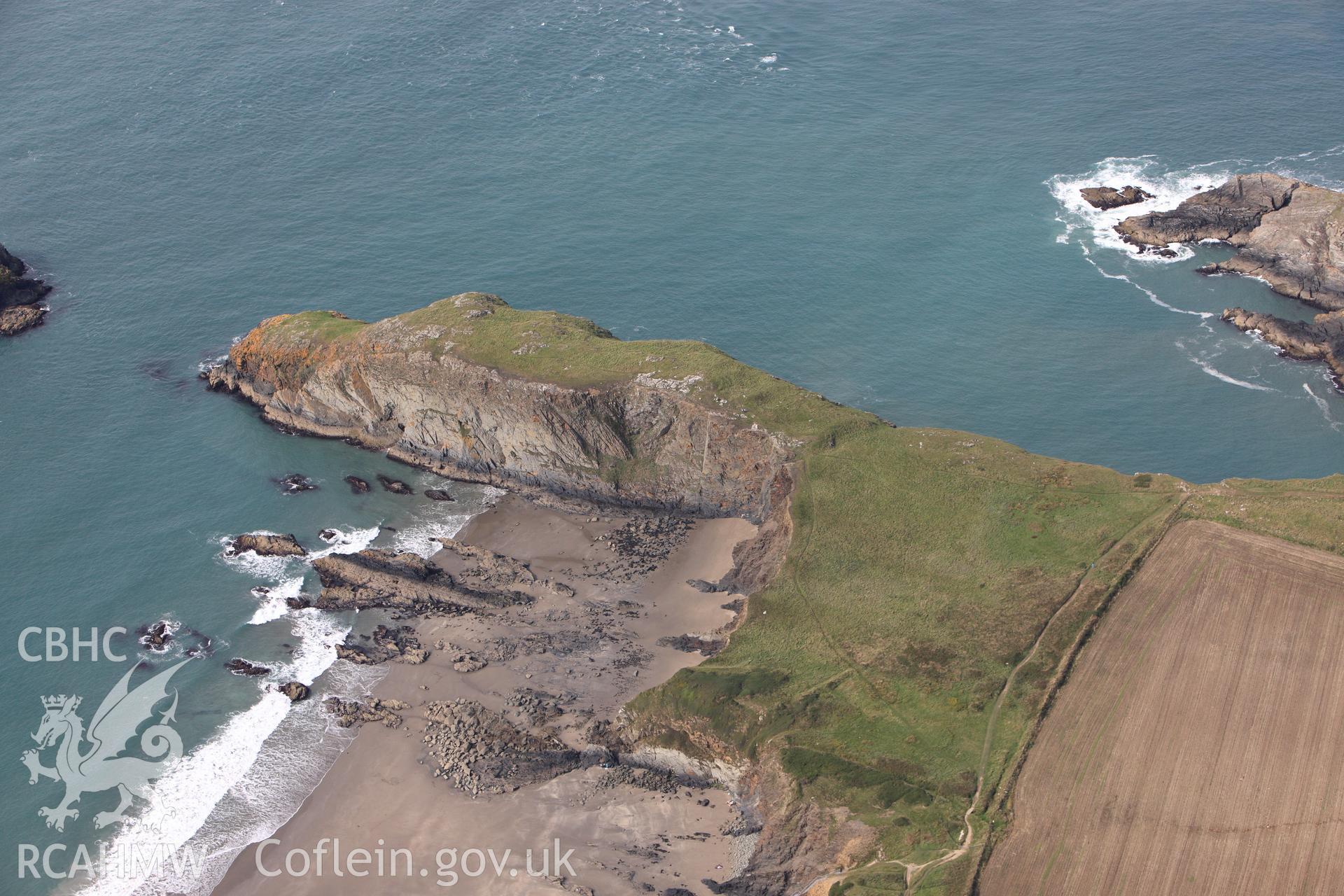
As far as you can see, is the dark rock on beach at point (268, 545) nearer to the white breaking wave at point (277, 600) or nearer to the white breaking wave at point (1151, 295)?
the white breaking wave at point (277, 600)

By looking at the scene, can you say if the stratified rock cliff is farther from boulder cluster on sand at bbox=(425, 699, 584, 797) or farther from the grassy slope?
boulder cluster on sand at bbox=(425, 699, 584, 797)

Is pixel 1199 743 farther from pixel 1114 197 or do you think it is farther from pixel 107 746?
pixel 1114 197

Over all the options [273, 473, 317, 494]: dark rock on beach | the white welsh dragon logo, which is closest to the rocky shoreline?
[273, 473, 317, 494]: dark rock on beach

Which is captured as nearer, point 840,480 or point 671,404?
point 840,480

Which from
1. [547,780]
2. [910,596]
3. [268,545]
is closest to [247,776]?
[547,780]

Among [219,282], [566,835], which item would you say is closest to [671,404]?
[566,835]

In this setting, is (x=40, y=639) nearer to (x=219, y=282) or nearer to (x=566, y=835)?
(x=566, y=835)
